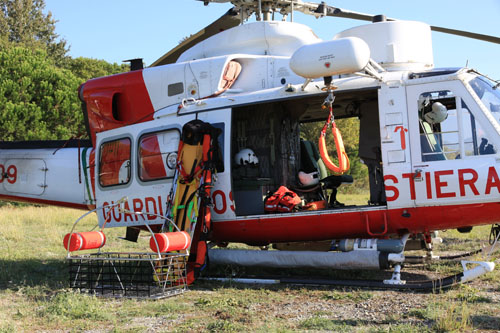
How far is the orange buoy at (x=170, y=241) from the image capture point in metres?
5.89

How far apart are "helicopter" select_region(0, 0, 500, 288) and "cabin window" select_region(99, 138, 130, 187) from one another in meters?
0.02

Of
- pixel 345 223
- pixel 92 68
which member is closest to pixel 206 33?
pixel 345 223

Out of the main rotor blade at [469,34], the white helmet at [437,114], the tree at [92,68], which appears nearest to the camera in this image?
the white helmet at [437,114]

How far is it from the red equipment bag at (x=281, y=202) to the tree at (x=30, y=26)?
40613 mm

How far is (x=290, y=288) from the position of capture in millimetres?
6320

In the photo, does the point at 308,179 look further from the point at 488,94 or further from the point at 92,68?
the point at 92,68

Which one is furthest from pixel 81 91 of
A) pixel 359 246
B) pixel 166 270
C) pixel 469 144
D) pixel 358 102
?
pixel 469 144

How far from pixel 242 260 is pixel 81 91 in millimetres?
3997

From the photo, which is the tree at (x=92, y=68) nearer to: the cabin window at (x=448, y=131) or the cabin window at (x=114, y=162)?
the cabin window at (x=114, y=162)

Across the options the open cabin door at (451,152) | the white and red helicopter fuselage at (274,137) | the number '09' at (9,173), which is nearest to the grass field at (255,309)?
the white and red helicopter fuselage at (274,137)

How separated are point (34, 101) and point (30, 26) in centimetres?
2741

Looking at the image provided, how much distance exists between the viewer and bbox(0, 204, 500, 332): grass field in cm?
450

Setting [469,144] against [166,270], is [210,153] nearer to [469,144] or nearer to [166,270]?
[166,270]

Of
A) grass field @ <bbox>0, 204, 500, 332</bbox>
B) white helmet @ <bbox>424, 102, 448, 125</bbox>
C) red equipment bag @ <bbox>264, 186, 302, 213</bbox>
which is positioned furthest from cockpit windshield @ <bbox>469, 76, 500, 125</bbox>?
red equipment bag @ <bbox>264, 186, 302, 213</bbox>
